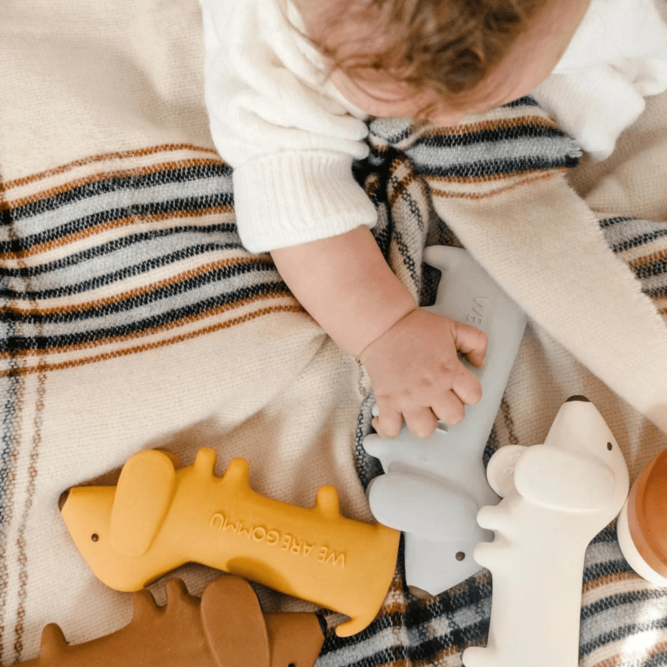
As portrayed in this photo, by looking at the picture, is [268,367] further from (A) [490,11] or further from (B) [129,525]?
(A) [490,11]

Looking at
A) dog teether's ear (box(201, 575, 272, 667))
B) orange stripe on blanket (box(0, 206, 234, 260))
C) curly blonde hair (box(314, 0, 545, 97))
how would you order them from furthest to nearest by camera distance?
orange stripe on blanket (box(0, 206, 234, 260)), dog teether's ear (box(201, 575, 272, 667)), curly blonde hair (box(314, 0, 545, 97))

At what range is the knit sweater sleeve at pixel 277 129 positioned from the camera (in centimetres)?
52

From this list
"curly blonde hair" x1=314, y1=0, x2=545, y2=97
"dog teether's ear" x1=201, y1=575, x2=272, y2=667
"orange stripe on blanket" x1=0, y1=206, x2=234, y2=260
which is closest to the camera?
"curly blonde hair" x1=314, y1=0, x2=545, y2=97

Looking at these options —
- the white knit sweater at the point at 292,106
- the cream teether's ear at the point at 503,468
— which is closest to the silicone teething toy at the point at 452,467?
the cream teether's ear at the point at 503,468

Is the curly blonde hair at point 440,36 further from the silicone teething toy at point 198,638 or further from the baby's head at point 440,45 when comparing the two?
the silicone teething toy at point 198,638

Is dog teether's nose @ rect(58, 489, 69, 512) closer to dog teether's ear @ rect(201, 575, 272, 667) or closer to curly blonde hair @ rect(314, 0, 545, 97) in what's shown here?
dog teether's ear @ rect(201, 575, 272, 667)

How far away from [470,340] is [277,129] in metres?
0.23

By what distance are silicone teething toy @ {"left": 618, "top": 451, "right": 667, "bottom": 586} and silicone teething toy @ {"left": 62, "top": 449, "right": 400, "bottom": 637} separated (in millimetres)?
191

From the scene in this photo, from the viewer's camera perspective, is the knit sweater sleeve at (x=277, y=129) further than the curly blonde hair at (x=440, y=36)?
Yes

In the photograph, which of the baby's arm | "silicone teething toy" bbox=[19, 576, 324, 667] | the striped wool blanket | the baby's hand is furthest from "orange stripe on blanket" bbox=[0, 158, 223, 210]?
"silicone teething toy" bbox=[19, 576, 324, 667]

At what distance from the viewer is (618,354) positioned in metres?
0.55

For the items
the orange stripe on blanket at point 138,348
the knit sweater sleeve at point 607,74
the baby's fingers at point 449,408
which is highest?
the knit sweater sleeve at point 607,74

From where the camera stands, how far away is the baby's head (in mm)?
371

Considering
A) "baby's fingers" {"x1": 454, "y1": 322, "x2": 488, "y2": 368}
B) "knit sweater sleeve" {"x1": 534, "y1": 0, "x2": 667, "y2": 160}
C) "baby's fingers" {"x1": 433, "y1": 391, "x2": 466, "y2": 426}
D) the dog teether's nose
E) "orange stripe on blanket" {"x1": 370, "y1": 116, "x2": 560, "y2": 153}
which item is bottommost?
the dog teether's nose
